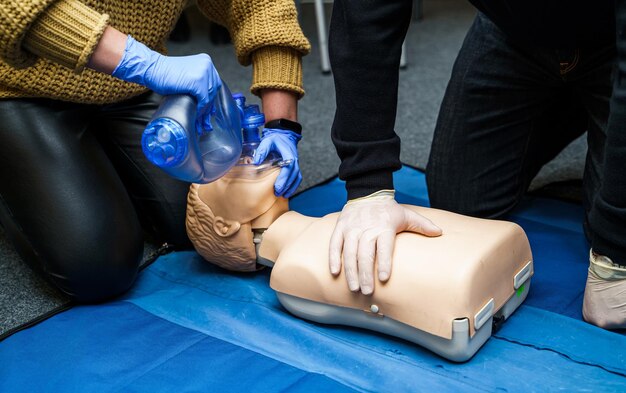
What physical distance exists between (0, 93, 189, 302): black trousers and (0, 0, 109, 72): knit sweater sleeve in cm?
23

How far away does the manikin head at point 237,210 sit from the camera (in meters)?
1.19

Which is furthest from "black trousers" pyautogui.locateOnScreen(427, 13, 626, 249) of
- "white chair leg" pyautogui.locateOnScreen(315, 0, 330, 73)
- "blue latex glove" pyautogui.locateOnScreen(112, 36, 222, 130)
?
"white chair leg" pyautogui.locateOnScreen(315, 0, 330, 73)

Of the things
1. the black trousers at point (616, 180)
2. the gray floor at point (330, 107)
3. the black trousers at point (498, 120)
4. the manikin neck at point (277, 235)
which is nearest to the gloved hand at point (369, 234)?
the manikin neck at point (277, 235)

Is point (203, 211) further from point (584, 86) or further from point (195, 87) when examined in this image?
point (584, 86)

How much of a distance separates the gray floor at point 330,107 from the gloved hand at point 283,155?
1.47 feet

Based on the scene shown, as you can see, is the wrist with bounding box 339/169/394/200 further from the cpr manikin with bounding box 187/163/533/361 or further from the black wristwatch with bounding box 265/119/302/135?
the black wristwatch with bounding box 265/119/302/135

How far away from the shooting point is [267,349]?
1.06 metres

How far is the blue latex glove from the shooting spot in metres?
1.08

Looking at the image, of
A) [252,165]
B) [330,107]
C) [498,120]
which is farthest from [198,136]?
[330,107]

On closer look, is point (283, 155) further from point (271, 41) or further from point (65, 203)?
point (65, 203)

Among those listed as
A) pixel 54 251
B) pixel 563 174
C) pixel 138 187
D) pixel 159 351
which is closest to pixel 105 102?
pixel 138 187

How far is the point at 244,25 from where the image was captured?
4.61 feet

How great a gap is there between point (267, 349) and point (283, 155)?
352mm

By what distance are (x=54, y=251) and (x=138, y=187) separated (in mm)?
271
